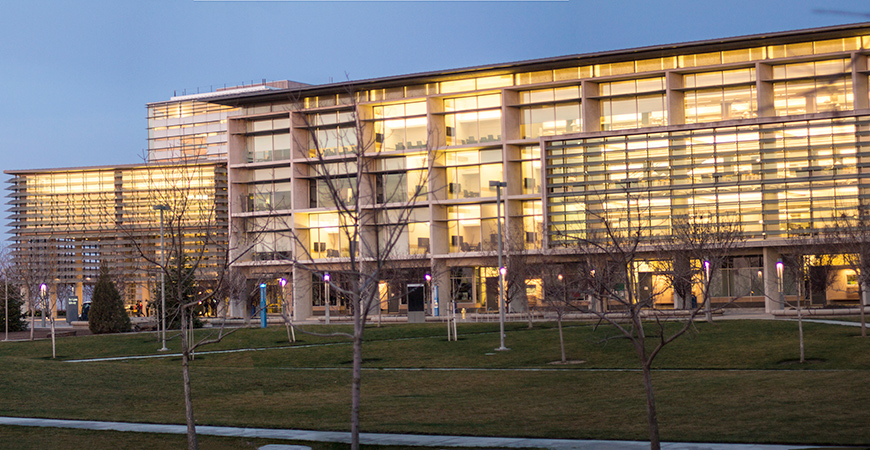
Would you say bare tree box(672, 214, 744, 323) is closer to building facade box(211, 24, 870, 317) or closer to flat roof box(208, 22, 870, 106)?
building facade box(211, 24, 870, 317)

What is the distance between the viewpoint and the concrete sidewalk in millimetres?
15445

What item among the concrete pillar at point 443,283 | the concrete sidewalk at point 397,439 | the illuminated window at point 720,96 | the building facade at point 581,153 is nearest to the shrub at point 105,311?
the building facade at point 581,153

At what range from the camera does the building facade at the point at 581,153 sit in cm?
6325

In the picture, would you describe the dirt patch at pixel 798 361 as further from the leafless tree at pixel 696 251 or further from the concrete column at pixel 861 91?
the concrete column at pixel 861 91

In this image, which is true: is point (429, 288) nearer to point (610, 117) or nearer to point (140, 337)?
point (610, 117)

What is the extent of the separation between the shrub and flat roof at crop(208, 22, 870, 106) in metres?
18.1

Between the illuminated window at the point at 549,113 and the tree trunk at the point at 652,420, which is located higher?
the illuminated window at the point at 549,113

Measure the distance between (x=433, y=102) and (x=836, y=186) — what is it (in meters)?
33.1

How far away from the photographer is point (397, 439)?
16969 mm

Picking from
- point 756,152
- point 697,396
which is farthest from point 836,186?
point 697,396

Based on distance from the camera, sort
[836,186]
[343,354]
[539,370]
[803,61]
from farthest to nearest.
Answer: [803,61], [836,186], [343,354], [539,370]

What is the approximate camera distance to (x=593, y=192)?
67.9m

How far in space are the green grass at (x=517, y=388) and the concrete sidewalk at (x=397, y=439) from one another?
747 millimetres

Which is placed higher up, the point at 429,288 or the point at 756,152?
the point at 756,152
